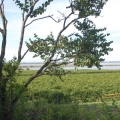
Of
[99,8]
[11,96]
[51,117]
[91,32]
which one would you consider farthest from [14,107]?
[99,8]

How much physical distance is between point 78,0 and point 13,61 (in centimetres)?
264

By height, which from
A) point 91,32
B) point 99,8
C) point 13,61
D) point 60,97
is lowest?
point 60,97

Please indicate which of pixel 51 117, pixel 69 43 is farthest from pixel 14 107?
pixel 69 43

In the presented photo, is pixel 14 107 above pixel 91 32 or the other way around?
the other way around

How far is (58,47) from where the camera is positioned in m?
9.78

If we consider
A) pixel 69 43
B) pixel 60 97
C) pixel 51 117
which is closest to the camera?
pixel 51 117

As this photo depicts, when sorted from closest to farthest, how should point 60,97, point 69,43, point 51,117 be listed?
point 51,117
point 69,43
point 60,97

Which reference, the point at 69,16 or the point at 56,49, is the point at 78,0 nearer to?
the point at 69,16

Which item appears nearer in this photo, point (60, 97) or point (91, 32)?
point (91, 32)

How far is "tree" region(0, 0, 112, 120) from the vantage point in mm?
8922

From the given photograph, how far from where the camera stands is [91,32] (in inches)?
372

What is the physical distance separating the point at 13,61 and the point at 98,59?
2478mm

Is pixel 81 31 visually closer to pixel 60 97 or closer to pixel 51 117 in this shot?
pixel 51 117

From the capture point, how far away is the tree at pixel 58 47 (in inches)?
351
